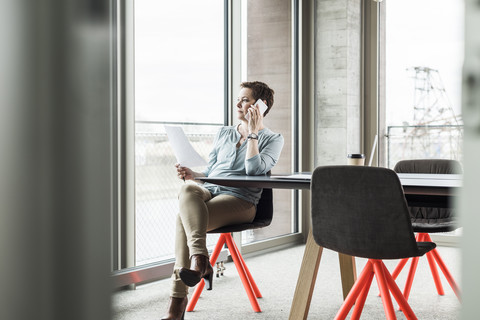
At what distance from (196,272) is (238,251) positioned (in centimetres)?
53

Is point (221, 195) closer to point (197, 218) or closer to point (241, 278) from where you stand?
point (197, 218)

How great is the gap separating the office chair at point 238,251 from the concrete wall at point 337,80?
2019 mm

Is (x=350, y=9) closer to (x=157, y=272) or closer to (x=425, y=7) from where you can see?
(x=425, y=7)

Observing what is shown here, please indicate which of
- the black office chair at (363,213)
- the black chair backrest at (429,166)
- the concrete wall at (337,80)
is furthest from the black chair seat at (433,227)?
the concrete wall at (337,80)

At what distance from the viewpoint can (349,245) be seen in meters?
2.17

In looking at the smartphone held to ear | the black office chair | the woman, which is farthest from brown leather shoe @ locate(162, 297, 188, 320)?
the smartphone held to ear

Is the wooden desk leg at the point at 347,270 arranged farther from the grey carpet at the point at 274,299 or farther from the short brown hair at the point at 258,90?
the short brown hair at the point at 258,90

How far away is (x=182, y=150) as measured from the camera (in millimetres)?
2881

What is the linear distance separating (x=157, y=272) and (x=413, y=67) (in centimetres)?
304

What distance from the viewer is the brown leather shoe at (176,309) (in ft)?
8.45

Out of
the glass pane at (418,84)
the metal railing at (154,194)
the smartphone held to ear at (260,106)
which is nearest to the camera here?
the smartphone held to ear at (260,106)

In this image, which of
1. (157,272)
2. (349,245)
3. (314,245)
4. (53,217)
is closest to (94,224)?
(53,217)

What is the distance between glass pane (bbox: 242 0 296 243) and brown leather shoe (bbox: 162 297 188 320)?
211 cm

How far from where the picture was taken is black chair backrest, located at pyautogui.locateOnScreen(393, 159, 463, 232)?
303 cm
